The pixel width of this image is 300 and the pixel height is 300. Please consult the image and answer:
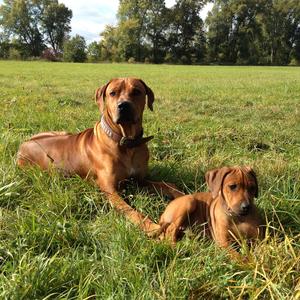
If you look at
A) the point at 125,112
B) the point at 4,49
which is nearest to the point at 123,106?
the point at 125,112

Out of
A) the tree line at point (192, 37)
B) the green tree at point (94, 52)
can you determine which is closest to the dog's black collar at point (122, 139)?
the tree line at point (192, 37)

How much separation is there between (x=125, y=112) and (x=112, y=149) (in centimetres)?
40

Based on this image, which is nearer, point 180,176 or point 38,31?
point 180,176

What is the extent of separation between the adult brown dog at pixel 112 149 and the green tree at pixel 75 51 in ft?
187

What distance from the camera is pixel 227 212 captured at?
3.24 meters

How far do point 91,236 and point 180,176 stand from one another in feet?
5.60

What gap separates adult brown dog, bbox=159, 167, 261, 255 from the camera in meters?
3.17

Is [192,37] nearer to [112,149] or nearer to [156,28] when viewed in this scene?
[156,28]

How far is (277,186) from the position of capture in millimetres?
4051

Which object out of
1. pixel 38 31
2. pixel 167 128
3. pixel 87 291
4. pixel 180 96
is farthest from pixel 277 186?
pixel 38 31

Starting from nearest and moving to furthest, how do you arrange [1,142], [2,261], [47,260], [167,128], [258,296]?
[258,296]
[47,260]
[2,261]
[1,142]
[167,128]

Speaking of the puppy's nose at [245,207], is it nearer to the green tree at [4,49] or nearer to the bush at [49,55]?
the green tree at [4,49]

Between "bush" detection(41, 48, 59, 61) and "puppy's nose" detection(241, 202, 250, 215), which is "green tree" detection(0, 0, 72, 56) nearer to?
"bush" detection(41, 48, 59, 61)

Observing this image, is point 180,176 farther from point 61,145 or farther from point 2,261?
point 2,261
